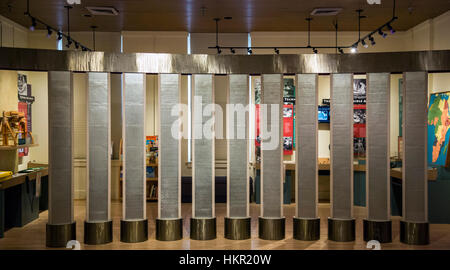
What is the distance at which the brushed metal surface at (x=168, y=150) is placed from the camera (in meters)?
5.75

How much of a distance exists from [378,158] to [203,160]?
2.32 meters

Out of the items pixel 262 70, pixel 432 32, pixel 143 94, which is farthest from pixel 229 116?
pixel 432 32

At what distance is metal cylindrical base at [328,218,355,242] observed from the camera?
576 cm

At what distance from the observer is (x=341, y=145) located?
579 cm

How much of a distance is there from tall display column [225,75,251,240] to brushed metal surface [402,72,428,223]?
82.4 inches

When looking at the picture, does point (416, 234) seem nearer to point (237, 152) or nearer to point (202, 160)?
point (237, 152)

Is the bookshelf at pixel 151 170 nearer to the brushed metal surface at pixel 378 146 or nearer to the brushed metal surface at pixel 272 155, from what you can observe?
the brushed metal surface at pixel 272 155

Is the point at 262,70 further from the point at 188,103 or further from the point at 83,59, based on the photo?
the point at 188,103

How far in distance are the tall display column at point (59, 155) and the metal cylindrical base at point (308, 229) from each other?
3011mm

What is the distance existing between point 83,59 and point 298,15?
13.2 ft

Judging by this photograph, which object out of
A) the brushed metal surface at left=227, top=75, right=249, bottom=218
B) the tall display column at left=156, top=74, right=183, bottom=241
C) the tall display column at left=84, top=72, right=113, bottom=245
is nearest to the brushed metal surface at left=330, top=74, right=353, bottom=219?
the brushed metal surface at left=227, top=75, right=249, bottom=218

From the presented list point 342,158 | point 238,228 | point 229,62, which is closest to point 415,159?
point 342,158

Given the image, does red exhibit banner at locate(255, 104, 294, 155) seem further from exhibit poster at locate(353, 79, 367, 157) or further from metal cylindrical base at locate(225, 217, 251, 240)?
metal cylindrical base at locate(225, 217, 251, 240)

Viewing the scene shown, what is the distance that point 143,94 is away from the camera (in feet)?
18.7
